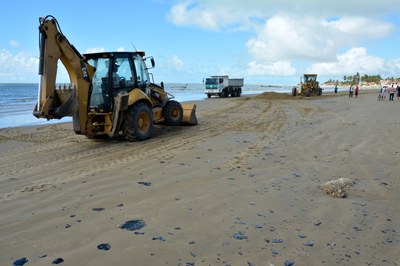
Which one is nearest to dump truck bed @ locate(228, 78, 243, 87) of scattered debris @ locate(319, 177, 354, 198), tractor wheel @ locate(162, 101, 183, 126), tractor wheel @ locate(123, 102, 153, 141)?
tractor wheel @ locate(162, 101, 183, 126)

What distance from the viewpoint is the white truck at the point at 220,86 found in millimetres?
39156

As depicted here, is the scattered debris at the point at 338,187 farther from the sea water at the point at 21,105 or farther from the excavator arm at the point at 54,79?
the sea water at the point at 21,105

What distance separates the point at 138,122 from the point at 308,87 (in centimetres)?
3407

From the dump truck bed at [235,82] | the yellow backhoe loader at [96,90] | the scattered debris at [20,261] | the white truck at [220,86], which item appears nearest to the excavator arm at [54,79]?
the yellow backhoe loader at [96,90]

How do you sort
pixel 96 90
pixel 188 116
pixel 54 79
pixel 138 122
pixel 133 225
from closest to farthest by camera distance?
pixel 133 225, pixel 54 79, pixel 96 90, pixel 138 122, pixel 188 116

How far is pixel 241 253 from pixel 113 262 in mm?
1148

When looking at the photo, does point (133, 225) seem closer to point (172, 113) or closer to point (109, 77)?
point (109, 77)

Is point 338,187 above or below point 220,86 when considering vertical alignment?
below

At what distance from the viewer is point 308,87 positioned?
132 ft

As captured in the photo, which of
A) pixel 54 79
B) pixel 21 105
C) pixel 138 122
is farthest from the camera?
pixel 21 105

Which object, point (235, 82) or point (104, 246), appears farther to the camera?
point (235, 82)

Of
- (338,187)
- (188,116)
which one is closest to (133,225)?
(338,187)

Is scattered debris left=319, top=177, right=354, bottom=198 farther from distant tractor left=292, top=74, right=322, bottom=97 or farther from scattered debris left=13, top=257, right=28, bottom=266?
distant tractor left=292, top=74, right=322, bottom=97

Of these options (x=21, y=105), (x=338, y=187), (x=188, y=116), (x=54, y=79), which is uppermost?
(x=54, y=79)
